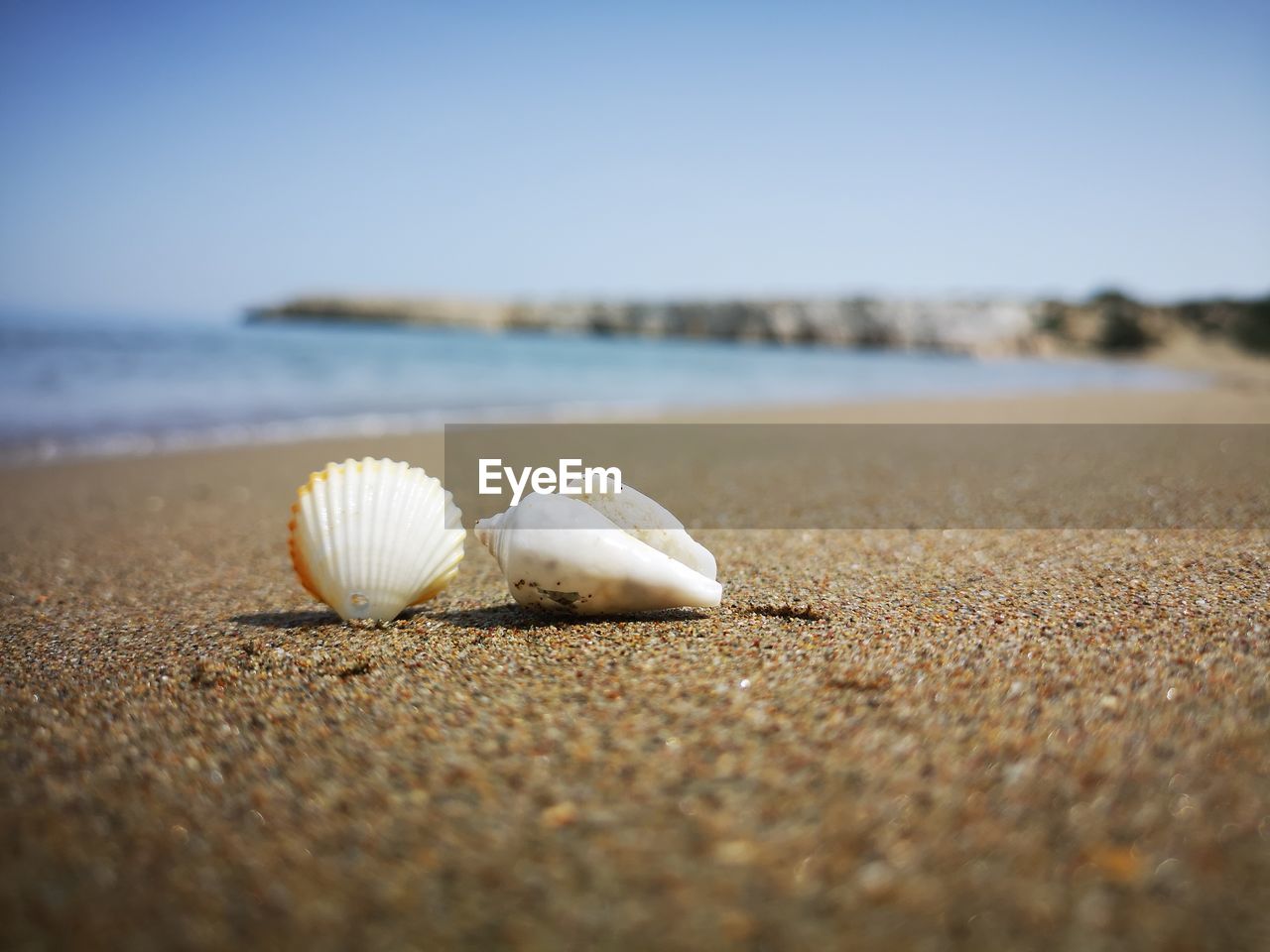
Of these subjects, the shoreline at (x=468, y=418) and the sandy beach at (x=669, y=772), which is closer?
the sandy beach at (x=669, y=772)

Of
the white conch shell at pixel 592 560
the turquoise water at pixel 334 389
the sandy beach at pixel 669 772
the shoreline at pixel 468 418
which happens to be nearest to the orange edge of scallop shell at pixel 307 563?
the sandy beach at pixel 669 772

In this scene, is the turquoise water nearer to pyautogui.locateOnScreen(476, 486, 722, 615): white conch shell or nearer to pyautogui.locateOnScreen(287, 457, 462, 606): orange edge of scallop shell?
pyautogui.locateOnScreen(287, 457, 462, 606): orange edge of scallop shell

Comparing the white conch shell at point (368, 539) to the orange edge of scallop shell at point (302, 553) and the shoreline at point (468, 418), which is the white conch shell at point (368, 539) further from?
the shoreline at point (468, 418)

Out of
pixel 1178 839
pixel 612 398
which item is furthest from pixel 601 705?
pixel 612 398

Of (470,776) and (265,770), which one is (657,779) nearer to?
(470,776)

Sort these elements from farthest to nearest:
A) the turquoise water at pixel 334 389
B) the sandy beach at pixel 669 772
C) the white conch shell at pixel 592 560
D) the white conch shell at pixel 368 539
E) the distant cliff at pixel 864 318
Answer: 1. the distant cliff at pixel 864 318
2. the turquoise water at pixel 334 389
3. the white conch shell at pixel 368 539
4. the white conch shell at pixel 592 560
5. the sandy beach at pixel 669 772

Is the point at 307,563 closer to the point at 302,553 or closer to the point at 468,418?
the point at 302,553
